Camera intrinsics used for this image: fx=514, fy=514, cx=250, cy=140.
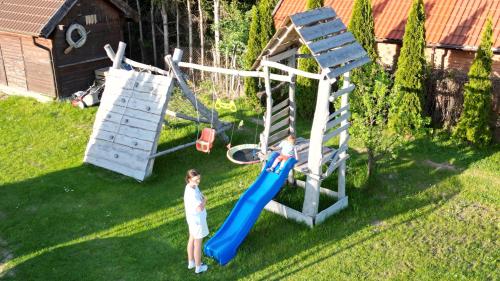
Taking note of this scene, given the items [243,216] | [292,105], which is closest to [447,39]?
[292,105]

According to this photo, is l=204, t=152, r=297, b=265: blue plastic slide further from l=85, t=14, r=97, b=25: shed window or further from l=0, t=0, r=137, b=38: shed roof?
l=85, t=14, r=97, b=25: shed window

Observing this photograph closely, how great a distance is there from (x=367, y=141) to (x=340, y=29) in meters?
2.28

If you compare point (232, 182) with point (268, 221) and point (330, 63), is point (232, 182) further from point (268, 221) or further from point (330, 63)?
point (330, 63)

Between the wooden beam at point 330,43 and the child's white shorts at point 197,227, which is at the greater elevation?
the wooden beam at point 330,43

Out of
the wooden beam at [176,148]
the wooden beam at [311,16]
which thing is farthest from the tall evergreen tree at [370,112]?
the wooden beam at [176,148]

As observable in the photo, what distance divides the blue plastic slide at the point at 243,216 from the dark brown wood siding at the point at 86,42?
365 inches

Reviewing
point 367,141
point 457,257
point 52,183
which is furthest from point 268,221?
point 52,183

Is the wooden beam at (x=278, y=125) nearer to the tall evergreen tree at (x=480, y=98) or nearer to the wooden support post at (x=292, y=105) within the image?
the wooden support post at (x=292, y=105)

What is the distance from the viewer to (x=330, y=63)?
26.9 ft

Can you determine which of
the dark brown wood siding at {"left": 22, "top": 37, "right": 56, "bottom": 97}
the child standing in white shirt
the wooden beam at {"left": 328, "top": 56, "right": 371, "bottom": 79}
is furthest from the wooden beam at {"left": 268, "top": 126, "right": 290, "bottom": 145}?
the dark brown wood siding at {"left": 22, "top": 37, "right": 56, "bottom": 97}

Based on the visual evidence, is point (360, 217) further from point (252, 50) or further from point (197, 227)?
point (252, 50)

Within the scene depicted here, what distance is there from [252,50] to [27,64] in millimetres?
7209

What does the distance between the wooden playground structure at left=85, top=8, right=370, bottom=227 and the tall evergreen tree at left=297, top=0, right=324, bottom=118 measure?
154 inches

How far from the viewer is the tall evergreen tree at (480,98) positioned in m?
11.8
